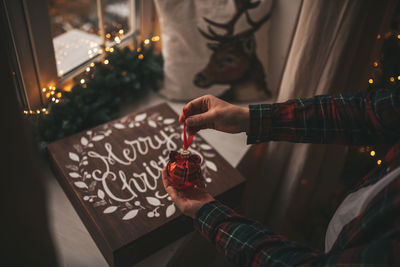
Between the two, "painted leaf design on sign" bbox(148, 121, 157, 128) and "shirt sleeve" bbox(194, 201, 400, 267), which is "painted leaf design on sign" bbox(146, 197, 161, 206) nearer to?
"shirt sleeve" bbox(194, 201, 400, 267)

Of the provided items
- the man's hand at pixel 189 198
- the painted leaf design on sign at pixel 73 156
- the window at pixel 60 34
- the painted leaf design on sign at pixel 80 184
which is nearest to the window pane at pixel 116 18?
the window at pixel 60 34

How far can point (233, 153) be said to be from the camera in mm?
Result: 1162

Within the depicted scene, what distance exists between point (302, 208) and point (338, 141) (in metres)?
0.75

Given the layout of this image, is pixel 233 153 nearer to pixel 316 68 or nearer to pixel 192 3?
pixel 316 68

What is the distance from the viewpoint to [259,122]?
834mm

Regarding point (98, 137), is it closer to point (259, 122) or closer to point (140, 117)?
point (140, 117)

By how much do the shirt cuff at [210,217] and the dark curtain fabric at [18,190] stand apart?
0.36 metres

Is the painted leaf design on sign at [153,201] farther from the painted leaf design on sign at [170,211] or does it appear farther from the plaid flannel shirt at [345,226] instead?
the plaid flannel shirt at [345,226]

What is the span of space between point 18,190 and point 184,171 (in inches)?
17.5

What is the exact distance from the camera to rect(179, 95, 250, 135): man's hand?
814 millimetres

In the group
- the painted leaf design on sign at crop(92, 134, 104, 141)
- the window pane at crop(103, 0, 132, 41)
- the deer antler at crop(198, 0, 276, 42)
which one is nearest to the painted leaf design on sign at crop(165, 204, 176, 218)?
the painted leaf design on sign at crop(92, 134, 104, 141)

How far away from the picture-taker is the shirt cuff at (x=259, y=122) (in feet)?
2.73

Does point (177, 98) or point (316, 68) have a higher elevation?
point (316, 68)

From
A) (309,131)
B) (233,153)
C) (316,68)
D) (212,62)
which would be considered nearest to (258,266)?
(309,131)
